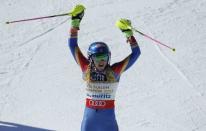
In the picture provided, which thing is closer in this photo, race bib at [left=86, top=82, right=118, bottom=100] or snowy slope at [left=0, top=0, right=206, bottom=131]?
race bib at [left=86, top=82, right=118, bottom=100]

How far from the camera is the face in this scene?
5.82m

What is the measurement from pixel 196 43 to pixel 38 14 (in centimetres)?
329

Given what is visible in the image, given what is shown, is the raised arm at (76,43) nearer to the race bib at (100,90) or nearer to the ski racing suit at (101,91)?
the ski racing suit at (101,91)

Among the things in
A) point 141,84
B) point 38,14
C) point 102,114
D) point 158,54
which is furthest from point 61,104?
point 38,14

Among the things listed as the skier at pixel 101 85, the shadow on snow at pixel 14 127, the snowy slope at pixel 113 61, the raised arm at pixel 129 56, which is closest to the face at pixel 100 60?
the skier at pixel 101 85

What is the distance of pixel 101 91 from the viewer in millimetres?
6020

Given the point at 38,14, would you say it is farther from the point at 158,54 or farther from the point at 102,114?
the point at 102,114

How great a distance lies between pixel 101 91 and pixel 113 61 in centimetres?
428

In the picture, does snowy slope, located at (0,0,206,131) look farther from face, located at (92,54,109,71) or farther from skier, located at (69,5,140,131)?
face, located at (92,54,109,71)

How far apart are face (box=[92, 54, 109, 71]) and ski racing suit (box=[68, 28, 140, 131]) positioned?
59mm

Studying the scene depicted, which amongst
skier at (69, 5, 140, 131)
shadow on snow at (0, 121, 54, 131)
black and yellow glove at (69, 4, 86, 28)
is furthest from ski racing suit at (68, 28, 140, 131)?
shadow on snow at (0, 121, 54, 131)

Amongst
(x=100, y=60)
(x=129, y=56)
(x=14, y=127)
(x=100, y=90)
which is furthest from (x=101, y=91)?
(x=14, y=127)

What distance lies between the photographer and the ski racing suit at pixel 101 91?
5.99m

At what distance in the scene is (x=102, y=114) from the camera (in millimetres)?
6062
